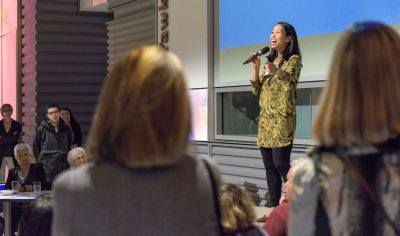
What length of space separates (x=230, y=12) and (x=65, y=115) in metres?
3.24

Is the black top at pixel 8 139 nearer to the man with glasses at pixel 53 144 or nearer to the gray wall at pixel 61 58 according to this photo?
the man with glasses at pixel 53 144

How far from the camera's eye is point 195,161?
5.37 feet

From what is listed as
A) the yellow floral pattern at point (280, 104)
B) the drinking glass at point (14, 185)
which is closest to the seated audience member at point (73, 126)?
the drinking glass at point (14, 185)

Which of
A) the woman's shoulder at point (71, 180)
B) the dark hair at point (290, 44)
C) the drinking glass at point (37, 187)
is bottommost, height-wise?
the drinking glass at point (37, 187)

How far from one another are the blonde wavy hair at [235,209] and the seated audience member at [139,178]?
0.79 metres

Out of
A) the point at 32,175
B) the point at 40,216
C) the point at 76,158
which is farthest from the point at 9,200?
the point at 40,216

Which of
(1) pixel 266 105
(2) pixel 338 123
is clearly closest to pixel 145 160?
(2) pixel 338 123

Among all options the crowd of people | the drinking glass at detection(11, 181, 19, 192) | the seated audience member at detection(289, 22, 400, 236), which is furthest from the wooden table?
the seated audience member at detection(289, 22, 400, 236)

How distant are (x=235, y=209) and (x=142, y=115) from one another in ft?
3.20

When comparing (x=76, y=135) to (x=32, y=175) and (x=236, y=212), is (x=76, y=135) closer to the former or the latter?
(x=32, y=175)

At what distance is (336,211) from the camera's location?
5.39 feet

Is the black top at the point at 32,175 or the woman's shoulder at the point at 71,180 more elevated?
the woman's shoulder at the point at 71,180

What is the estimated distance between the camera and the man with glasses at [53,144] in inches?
353

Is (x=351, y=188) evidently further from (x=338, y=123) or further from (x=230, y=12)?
(x=230, y=12)
